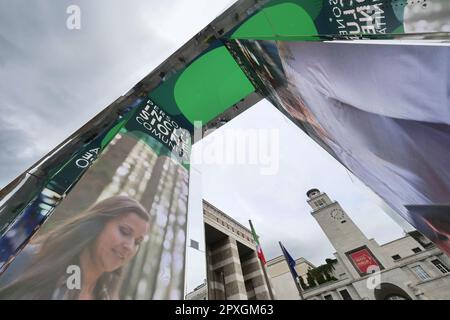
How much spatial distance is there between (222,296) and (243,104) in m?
11.2

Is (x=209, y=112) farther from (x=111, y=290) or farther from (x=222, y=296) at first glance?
(x=222, y=296)

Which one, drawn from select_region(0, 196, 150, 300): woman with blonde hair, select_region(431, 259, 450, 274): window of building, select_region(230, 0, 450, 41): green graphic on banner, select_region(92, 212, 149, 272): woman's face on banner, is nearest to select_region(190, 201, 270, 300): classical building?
select_region(92, 212, 149, 272): woman's face on banner

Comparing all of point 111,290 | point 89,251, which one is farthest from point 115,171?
point 111,290

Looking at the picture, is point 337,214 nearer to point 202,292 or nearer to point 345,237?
point 345,237

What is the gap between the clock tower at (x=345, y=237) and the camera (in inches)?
925

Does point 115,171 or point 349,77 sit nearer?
point 349,77

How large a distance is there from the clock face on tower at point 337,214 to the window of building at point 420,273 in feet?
27.4

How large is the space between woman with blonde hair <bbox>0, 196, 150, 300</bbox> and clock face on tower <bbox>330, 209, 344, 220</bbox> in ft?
98.9

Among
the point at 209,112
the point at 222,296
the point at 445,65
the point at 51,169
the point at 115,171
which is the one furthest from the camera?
the point at 222,296

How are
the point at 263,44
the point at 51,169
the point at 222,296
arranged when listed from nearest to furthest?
the point at 263,44 < the point at 51,169 < the point at 222,296

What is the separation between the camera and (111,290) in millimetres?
2893
